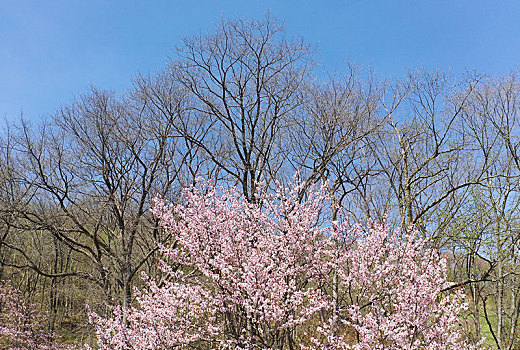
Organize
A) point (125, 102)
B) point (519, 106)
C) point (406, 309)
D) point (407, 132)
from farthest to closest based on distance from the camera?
point (125, 102)
point (519, 106)
point (407, 132)
point (406, 309)

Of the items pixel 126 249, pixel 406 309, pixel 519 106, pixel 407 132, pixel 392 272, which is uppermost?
pixel 519 106

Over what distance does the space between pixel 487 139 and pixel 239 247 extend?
7.85 m

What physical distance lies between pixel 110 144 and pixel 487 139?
10.0 meters

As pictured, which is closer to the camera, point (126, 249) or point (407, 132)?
point (407, 132)

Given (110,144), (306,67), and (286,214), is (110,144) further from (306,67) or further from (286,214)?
(286,214)

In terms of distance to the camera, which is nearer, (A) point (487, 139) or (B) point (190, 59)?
(B) point (190, 59)

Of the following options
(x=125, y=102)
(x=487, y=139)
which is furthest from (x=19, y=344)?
(x=487, y=139)

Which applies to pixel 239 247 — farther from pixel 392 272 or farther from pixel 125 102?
pixel 125 102

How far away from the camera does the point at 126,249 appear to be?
10.1m

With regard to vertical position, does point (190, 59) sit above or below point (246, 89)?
above

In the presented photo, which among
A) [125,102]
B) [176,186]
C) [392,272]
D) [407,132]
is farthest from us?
[176,186]

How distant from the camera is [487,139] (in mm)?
10102

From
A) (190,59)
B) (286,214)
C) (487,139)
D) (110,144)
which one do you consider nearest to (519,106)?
(487,139)

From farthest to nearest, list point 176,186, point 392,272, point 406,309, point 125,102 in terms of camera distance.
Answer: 1. point 176,186
2. point 125,102
3. point 392,272
4. point 406,309
